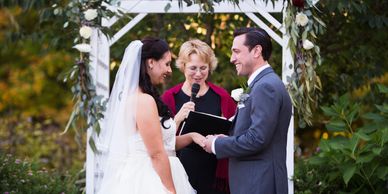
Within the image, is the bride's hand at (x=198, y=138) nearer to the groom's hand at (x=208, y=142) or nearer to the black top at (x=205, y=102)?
the groom's hand at (x=208, y=142)

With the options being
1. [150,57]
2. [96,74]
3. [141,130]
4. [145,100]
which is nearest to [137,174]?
[141,130]

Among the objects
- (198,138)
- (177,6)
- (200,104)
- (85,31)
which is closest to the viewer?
(198,138)

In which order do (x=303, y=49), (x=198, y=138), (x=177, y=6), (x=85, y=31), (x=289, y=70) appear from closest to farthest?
(x=198, y=138), (x=303, y=49), (x=85, y=31), (x=289, y=70), (x=177, y=6)

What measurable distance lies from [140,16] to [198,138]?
1.97 meters

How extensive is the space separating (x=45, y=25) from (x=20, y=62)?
662cm

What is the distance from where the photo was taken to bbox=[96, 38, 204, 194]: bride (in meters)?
4.76

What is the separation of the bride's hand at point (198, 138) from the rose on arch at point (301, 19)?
1.35m

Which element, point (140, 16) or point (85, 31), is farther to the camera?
point (140, 16)

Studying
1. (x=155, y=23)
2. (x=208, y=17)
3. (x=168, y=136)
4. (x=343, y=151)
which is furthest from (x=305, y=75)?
(x=155, y=23)

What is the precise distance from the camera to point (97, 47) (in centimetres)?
659

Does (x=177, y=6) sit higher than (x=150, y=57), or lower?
higher

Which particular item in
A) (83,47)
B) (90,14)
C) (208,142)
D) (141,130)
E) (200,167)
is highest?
(90,14)

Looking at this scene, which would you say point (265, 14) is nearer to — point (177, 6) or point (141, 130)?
point (177, 6)

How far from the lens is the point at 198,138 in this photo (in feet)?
17.3
